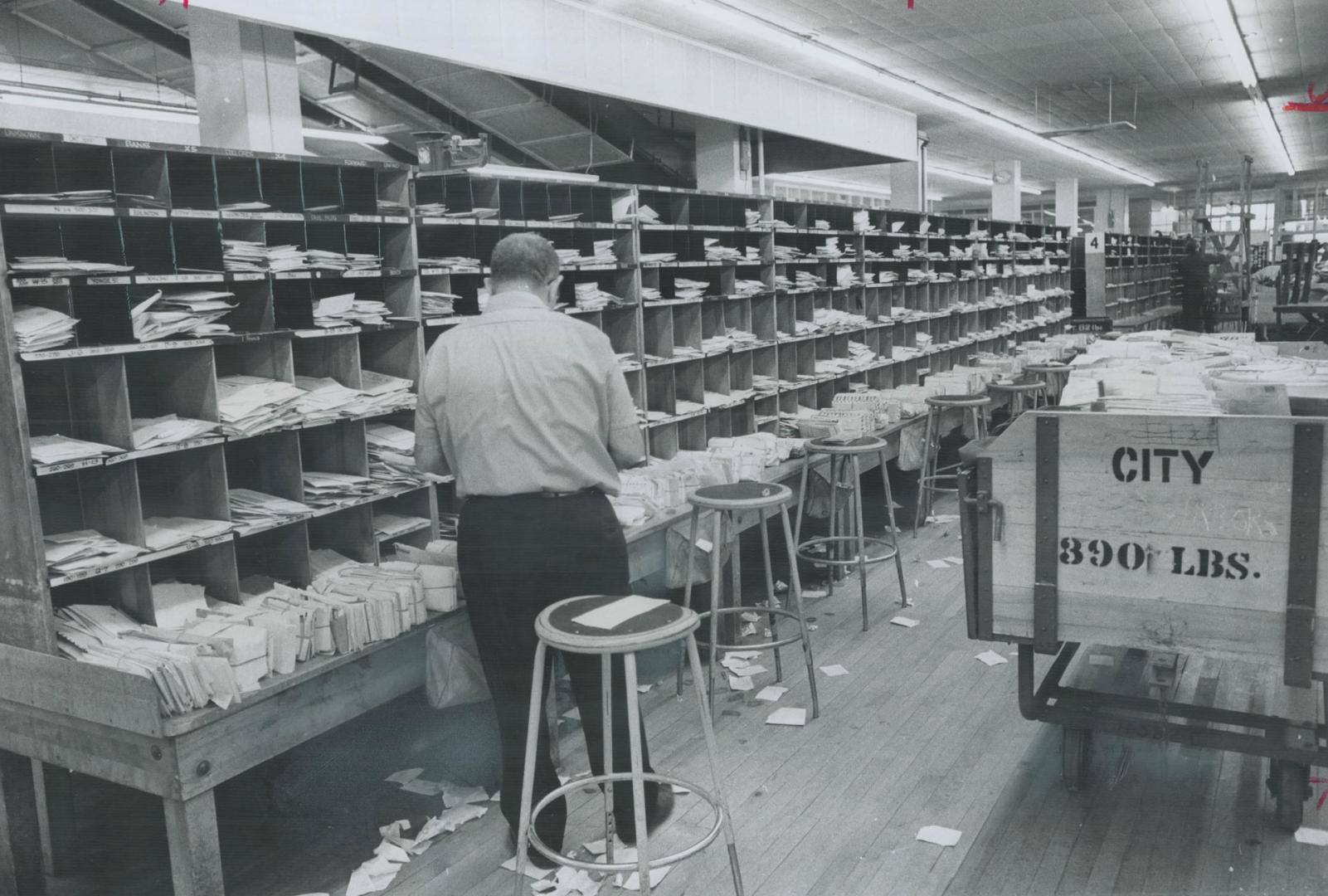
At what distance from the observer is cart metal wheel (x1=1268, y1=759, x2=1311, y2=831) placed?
302cm


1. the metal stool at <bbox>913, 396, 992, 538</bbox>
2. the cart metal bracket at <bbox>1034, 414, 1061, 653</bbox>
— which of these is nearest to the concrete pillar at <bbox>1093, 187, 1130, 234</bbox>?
the metal stool at <bbox>913, 396, 992, 538</bbox>

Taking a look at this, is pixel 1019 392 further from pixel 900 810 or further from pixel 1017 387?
pixel 900 810

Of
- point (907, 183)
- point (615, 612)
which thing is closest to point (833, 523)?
point (615, 612)

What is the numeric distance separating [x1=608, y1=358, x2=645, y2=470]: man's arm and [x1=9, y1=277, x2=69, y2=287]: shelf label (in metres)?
1.64

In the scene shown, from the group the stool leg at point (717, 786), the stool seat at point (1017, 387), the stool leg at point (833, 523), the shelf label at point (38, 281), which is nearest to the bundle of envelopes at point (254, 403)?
the shelf label at point (38, 281)

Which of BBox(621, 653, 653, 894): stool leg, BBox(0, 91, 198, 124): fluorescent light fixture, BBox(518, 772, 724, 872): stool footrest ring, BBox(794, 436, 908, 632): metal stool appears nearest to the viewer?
BBox(621, 653, 653, 894): stool leg

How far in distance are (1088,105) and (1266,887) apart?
11775 mm

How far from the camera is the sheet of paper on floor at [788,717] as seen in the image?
4.07m

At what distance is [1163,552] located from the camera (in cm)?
262

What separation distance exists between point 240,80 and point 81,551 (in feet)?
7.33

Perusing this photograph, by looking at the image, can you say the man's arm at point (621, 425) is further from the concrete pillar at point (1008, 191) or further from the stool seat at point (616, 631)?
the concrete pillar at point (1008, 191)

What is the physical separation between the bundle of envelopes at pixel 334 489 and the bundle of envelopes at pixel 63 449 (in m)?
0.80

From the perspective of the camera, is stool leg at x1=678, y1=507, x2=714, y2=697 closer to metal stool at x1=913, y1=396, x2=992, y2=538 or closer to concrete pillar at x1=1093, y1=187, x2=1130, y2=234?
metal stool at x1=913, y1=396, x2=992, y2=538

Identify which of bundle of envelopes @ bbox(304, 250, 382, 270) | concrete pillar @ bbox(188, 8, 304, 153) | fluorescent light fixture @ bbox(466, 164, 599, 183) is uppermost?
concrete pillar @ bbox(188, 8, 304, 153)
